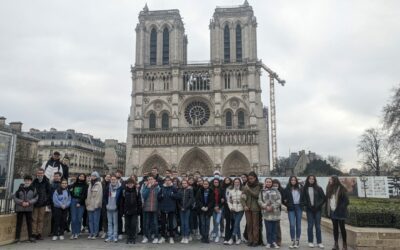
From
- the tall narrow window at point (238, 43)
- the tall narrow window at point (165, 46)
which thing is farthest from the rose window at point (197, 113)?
the tall narrow window at point (238, 43)

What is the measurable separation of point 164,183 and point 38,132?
177 feet

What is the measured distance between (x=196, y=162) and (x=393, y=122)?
2370 centimetres

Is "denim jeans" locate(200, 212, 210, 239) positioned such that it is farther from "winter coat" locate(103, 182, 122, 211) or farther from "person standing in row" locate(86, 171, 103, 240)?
"person standing in row" locate(86, 171, 103, 240)

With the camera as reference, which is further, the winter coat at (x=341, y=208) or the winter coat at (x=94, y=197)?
the winter coat at (x=94, y=197)

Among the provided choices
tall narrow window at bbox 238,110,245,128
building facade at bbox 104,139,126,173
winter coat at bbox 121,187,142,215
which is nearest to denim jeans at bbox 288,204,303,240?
winter coat at bbox 121,187,142,215

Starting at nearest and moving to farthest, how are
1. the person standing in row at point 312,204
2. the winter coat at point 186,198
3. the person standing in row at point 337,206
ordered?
the person standing in row at point 337,206, the person standing in row at point 312,204, the winter coat at point 186,198

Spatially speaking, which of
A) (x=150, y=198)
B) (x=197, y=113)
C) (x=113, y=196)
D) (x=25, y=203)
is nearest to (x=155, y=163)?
(x=197, y=113)

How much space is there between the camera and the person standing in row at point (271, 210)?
27.9ft

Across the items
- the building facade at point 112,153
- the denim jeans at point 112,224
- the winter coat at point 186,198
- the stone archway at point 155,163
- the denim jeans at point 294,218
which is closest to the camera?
the denim jeans at point 294,218

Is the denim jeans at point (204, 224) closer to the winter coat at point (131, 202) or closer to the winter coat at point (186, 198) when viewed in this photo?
the winter coat at point (186, 198)

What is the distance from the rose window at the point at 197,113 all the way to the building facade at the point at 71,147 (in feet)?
64.7

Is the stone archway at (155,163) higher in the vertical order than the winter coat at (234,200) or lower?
higher

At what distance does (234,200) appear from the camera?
29.8 ft

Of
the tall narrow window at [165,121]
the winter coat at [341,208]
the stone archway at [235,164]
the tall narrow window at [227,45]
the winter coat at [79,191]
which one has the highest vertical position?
the tall narrow window at [227,45]
